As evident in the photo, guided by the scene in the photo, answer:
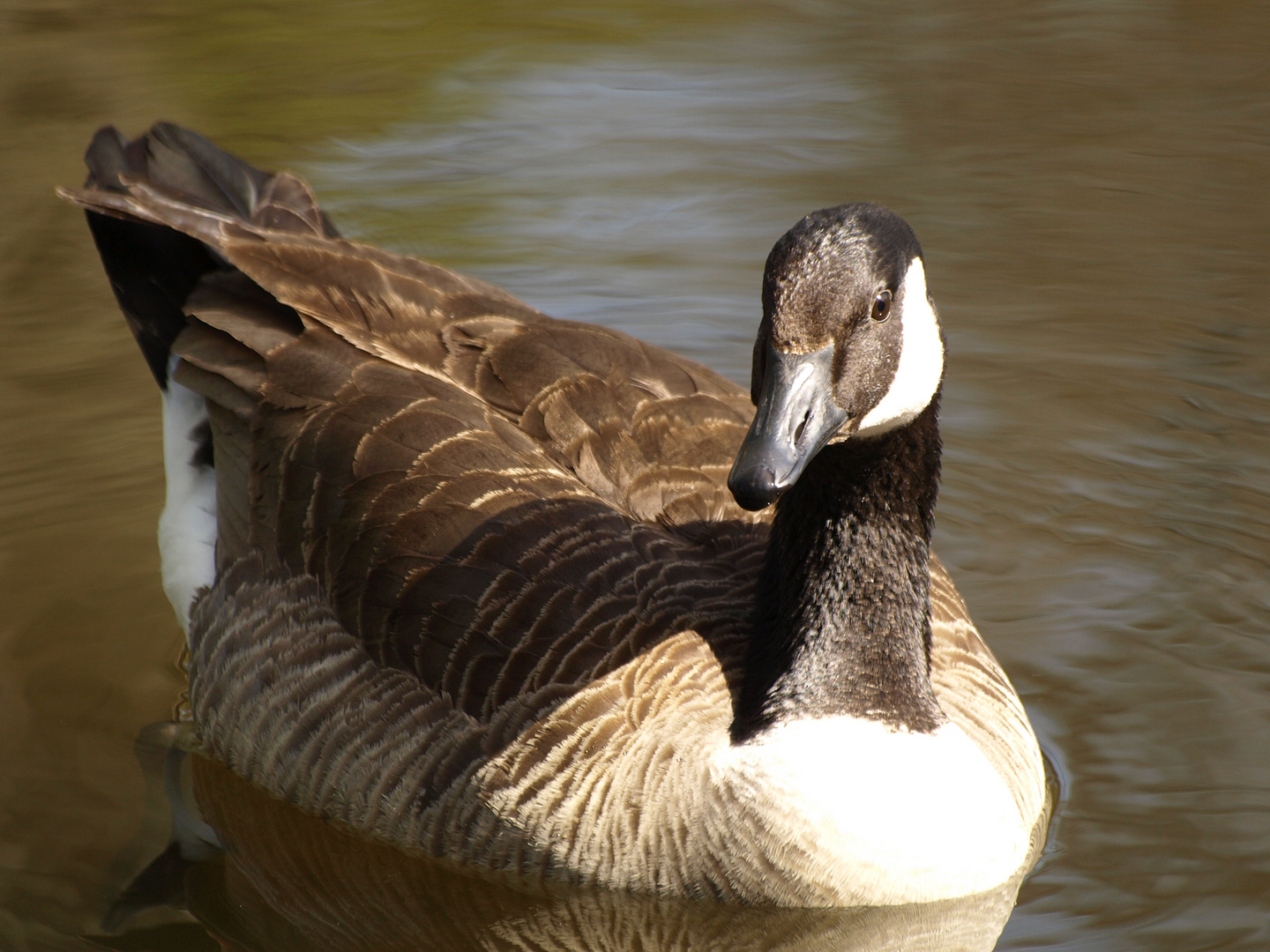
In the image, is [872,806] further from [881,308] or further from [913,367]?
[881,308]

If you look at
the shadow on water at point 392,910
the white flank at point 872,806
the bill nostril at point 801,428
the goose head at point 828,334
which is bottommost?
the shadow on water at point 392,910

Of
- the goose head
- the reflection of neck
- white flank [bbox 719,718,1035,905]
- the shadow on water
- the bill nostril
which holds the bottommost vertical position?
the shadow on water

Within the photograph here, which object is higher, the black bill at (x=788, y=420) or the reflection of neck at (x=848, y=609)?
the black bill at (x=788, y=420)

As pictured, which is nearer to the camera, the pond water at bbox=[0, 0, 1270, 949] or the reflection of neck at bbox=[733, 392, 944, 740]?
the reflection of neck at bbox=[733, 392, 944, 740]

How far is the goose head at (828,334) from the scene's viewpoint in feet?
13.8

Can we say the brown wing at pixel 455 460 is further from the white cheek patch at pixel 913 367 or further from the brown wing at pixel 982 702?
the white cheek patch at pixel 913 367

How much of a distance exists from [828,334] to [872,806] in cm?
145

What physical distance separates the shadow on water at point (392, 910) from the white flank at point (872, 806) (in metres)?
0.12

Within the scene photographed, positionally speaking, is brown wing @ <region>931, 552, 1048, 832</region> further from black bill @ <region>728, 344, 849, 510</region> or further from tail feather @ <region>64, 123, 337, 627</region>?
tail feather @ <region>64, 123, 337, 627</region>

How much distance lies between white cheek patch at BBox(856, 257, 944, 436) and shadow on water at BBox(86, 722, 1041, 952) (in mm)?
1519

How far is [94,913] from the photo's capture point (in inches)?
203

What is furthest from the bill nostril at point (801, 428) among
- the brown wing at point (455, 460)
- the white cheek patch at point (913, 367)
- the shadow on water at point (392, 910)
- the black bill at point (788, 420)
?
the shadow on water at point (392, 910)

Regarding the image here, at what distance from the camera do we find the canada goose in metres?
4.74

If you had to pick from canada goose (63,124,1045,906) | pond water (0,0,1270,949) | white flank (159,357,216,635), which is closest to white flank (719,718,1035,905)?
canada goose (63,124,1045,906)
